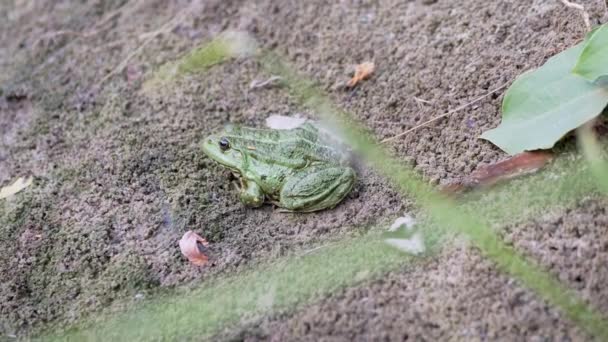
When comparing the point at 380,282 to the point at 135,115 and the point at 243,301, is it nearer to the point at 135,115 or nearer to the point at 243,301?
the point at 243,301

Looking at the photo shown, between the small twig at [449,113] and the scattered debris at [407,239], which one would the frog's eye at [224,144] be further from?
the scattered debris at [407,239]

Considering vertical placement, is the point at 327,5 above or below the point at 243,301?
above

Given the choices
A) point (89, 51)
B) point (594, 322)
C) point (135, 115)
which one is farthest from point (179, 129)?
point (594, 322)

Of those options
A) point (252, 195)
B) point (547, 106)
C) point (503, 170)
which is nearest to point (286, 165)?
point (252, 195)

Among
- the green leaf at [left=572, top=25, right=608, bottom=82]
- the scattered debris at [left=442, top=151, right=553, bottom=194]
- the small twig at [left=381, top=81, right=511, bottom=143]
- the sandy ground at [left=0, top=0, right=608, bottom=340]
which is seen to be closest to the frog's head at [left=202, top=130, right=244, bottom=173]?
the sandy ground at [left=0, top=0, right=608, bottom=340]

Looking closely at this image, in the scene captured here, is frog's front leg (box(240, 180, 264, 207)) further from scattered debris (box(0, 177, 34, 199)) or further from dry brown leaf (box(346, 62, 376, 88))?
scattered debris (box(0, 177, 34, 199))

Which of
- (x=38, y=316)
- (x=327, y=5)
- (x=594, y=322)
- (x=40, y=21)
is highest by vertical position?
(x=40, y=21)
